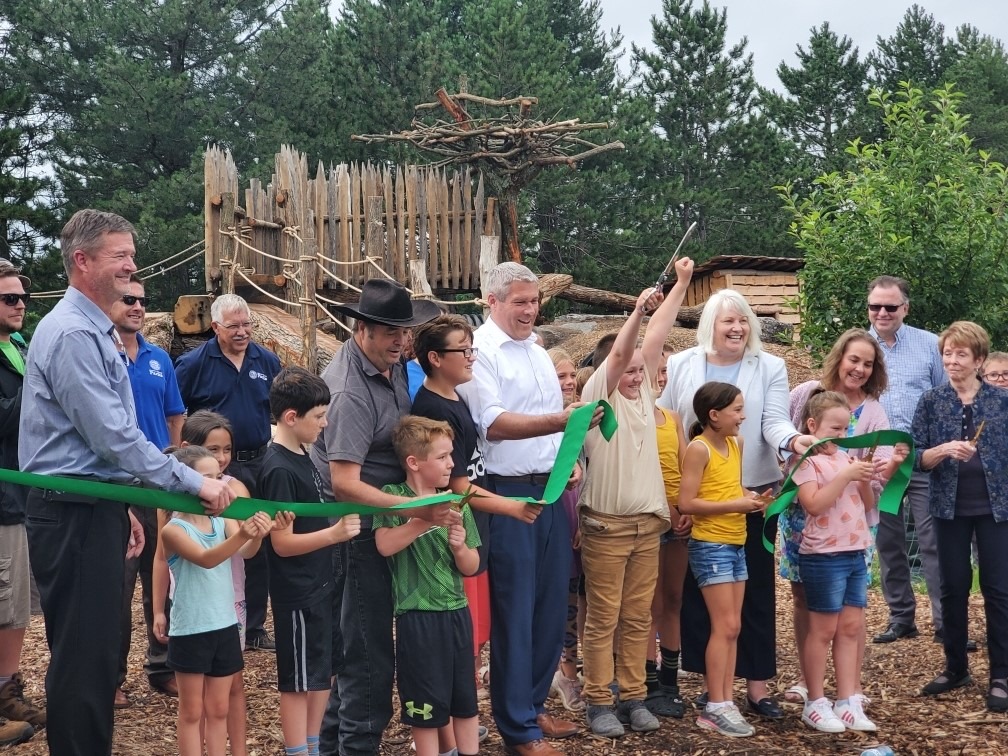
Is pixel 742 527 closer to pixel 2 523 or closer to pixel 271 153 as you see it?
pixel 2 523

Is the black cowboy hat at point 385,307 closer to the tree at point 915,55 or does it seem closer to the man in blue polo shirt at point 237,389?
the man in blue polo shirt at point 237,389

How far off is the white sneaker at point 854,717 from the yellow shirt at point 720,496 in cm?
86

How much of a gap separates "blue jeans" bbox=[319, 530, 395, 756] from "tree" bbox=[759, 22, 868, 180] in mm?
27229

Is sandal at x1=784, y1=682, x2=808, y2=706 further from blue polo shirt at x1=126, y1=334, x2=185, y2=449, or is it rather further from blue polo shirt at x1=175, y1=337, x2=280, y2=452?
blue polo shirt at x1=126, y1=334, x2=185, y2=449

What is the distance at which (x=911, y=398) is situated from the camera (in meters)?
6.35

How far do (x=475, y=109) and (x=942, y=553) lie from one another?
21.8m

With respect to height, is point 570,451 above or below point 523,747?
above

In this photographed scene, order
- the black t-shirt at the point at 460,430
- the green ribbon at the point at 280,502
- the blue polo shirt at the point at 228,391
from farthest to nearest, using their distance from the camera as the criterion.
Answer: the blue polo shirt at the point at 228,391 < the black t-shirt at the point at 460,430 < the green ribbon at the point at 280,502

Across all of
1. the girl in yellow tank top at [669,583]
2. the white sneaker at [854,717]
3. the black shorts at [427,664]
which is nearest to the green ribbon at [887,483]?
the girl in yellow tank top at [669,583]

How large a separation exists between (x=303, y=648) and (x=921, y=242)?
19.2 feet

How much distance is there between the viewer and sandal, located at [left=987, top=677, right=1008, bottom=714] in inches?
209

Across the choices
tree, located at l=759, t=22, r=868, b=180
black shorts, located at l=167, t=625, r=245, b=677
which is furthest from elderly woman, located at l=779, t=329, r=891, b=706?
tree, located at l=759, t=22, r=868, b=180

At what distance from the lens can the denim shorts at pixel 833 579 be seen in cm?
504

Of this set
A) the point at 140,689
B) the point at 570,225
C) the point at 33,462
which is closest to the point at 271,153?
the point at 570,225
